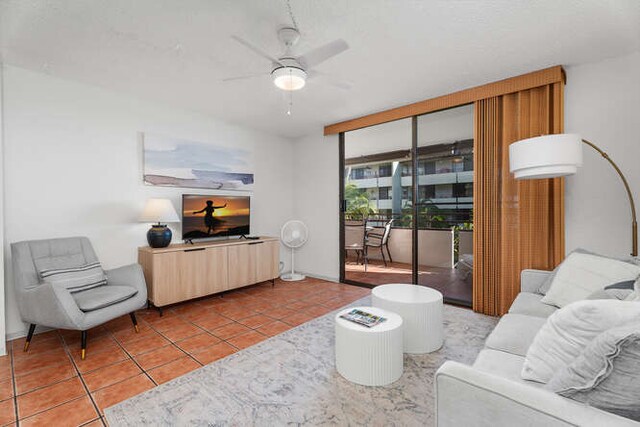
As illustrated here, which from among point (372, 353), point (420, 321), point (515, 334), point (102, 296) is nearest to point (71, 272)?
point (102, 296)

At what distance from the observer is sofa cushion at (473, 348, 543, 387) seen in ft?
4.19

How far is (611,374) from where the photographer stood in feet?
2.86

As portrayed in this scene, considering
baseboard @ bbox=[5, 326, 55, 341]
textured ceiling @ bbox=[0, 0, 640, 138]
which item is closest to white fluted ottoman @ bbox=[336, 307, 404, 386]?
textured ceiling @ bbox=[0, 0, 640, 138]

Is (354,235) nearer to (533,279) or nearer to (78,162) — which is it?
(533,279)

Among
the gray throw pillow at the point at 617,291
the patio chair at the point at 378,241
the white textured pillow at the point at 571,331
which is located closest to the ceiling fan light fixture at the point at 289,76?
the white textured pillow at the point at 571,331

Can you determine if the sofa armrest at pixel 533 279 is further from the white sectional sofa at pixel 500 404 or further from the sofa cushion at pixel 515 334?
the white sectional sofa at pixel 500 404

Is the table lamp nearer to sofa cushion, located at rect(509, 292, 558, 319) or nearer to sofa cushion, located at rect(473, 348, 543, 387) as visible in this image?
sofa cushion, located at rect(473, 348, 543, 387)

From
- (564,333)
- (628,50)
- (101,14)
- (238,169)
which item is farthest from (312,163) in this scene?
(564,333)

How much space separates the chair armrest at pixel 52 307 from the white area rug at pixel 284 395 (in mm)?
893

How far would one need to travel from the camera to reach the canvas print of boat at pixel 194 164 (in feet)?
11.5

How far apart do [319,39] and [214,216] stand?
8.56 feet

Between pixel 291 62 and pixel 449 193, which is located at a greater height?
pixel 291 62

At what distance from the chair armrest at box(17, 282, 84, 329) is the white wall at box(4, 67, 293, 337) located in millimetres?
591

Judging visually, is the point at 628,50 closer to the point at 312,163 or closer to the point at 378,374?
the point at 378,374
